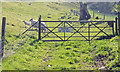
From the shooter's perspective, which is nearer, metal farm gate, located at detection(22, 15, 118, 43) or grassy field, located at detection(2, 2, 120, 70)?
grassy field, located at detection(2, 2, 120, 70)

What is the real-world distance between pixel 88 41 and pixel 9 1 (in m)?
9.49

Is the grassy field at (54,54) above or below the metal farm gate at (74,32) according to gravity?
below

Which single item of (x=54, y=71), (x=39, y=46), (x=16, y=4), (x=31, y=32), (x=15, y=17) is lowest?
(x=54, y=71)

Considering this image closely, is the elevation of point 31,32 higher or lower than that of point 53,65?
higher

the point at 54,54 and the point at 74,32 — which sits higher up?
the point at 74,32

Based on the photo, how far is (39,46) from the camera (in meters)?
9.80

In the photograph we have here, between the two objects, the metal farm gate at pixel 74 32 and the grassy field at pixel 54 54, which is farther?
the metal farm gate at pixel 74 32

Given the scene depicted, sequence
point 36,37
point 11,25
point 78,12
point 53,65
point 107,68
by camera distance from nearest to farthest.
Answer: point 107,68, point 53,65, point 36,37, point 11,25, point 78,12

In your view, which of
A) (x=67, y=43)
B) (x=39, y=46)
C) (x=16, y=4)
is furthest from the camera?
(x=16, y=4)

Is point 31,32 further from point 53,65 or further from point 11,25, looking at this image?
point 53,65

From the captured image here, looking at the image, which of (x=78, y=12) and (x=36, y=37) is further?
(x=78, y=12)

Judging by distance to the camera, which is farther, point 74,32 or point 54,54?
point 74,32

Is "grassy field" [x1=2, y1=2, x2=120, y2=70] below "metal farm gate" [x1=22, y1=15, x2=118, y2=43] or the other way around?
below

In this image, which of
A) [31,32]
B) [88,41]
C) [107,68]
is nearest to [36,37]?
[31,32]
